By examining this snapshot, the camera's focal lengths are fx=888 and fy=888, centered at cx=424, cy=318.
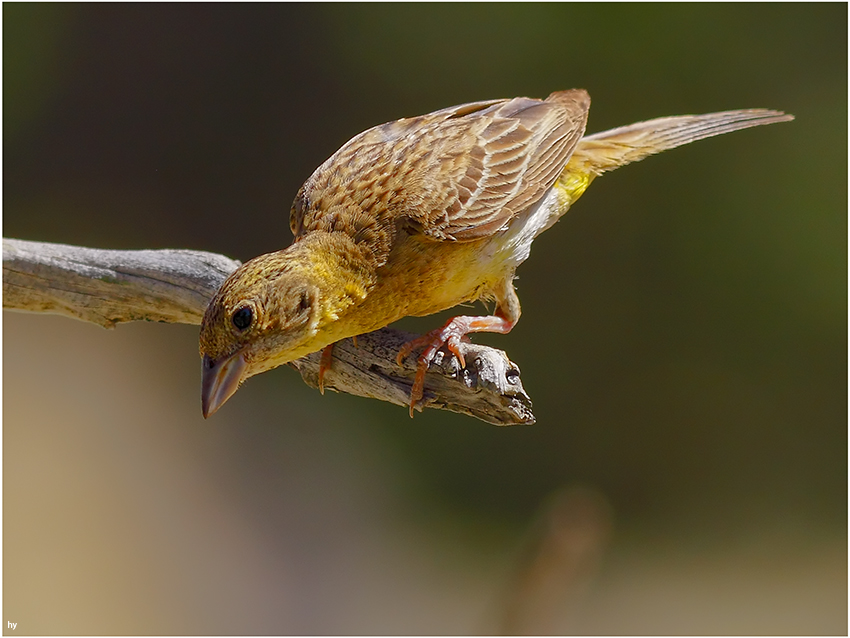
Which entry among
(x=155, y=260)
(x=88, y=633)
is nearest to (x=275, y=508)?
(x=88, y=633)

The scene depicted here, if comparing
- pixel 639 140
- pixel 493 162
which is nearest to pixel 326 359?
pixel 493 162

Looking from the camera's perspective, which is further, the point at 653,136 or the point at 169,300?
the point at 653,136

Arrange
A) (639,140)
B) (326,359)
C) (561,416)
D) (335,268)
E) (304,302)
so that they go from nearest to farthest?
(304,302)
(335,268)
(326,359)
(639,140)
(561,416)

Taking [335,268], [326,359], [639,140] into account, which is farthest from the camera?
[639,140]

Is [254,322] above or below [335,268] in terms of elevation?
below

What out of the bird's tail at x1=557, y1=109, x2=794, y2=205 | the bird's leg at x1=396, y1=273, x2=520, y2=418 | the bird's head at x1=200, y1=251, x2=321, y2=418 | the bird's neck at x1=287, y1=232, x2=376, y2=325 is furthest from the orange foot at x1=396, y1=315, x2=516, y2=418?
the bird's tail at x1=557, y1=109, x2=794, y2=205

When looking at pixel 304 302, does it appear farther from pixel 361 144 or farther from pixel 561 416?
pixel 561 416
